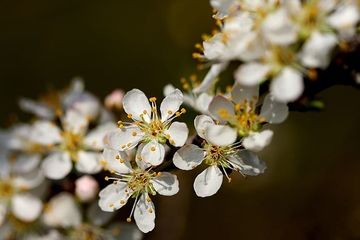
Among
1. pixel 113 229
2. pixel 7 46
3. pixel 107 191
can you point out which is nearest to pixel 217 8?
pixel 107 191

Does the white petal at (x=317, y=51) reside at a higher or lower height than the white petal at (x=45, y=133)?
lower

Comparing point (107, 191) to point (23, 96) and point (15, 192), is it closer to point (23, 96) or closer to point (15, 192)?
point (15, 192)

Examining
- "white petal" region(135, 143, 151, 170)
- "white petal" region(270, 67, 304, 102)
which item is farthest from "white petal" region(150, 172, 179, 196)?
"white petal" region(270, 67, 304, 102)

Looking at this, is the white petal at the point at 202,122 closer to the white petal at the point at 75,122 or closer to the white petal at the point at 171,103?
the white petal at the point at 171,103

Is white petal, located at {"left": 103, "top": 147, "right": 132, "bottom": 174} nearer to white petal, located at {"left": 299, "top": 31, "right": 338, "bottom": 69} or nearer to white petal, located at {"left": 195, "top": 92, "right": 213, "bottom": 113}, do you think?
white petal, located at {"left": 195, "top": 92, "right": 213, "bottom": 113}

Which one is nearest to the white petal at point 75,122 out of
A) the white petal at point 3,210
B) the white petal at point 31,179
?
the white petal at point 31,179

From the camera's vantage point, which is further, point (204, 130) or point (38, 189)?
point (38, 189)
